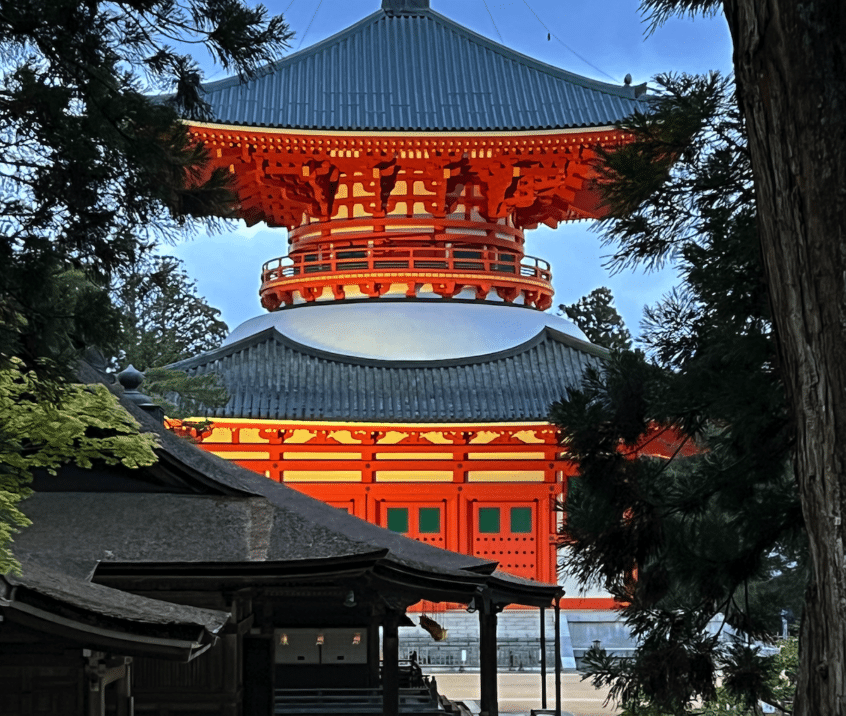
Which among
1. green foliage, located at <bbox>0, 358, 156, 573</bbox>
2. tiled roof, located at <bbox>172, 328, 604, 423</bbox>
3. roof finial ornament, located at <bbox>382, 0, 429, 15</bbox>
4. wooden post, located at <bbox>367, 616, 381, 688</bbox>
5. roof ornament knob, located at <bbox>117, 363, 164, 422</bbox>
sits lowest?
wooden post, located at <bbox>367, 616, 381, 688</bbox>

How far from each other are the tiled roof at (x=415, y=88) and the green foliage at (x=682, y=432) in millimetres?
16081

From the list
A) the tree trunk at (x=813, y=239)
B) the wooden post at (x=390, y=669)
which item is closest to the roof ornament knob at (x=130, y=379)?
the wooden post at (x=390, y=669)

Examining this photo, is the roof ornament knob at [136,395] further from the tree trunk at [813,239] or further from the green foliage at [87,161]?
the tree trunk at [813,239]

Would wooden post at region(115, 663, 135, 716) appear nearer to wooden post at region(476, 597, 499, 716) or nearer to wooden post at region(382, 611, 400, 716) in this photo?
wooden post at region(382, 611, 400, 716)

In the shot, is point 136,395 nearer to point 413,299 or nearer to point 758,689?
point 758,689

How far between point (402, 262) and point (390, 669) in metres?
14.2

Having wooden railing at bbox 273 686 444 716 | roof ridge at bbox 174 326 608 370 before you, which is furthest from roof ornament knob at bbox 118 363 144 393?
roof ridge at bbox 174 326 608 370

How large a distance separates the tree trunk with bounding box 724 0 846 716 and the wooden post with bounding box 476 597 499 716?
866cm

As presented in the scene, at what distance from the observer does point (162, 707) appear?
11266 millimetres

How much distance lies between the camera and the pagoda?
23.8 meters

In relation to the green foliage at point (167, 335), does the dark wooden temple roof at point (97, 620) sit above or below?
below

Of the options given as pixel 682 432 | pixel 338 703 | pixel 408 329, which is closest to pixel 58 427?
pixel 682 432

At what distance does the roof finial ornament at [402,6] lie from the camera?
2903 centimetres

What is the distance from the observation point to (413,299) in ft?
82.7
